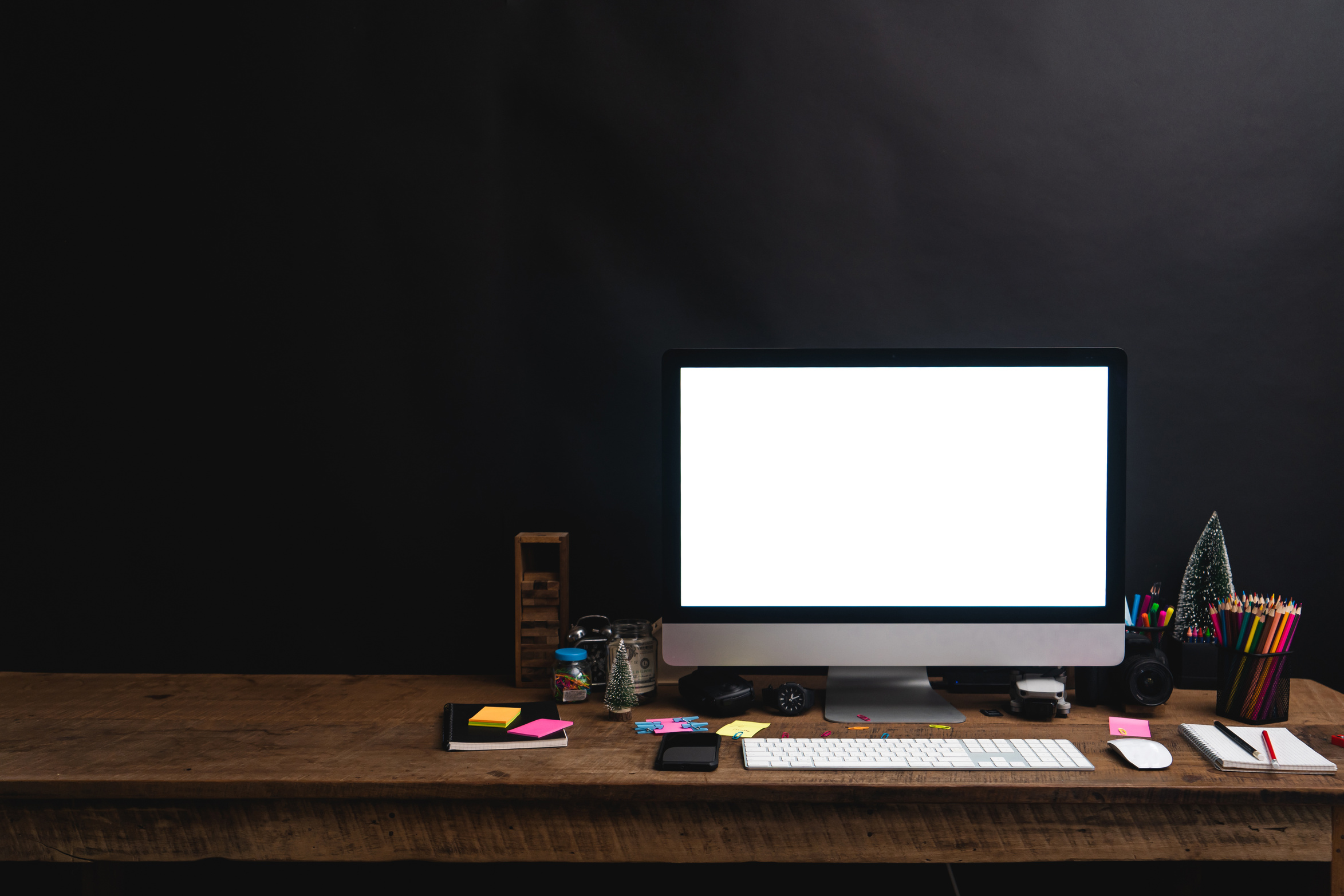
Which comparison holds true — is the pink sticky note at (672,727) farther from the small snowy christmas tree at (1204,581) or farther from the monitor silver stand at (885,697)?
the small snowy christmas tree at (1204,581)

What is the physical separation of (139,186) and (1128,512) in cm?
208

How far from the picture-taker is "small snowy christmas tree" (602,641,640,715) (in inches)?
49.7

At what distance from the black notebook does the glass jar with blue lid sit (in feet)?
0.22

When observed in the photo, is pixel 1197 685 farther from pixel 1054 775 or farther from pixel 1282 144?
pixel 1282 144

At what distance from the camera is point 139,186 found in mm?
1566

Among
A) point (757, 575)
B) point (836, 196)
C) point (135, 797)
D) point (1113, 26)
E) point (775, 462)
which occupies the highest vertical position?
point (1113, 26)

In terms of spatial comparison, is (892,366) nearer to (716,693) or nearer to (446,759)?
(716,693)

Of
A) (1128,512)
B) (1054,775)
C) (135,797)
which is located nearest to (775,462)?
(1054,775)

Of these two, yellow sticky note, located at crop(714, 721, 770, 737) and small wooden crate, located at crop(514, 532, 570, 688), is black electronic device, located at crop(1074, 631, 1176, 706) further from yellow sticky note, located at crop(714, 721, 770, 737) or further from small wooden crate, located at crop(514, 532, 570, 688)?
small wooden crate, located at crop(514, 532, 570, 688)

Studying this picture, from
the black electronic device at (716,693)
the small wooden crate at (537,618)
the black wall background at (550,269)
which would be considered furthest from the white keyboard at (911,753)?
the black wall background at (550,269)

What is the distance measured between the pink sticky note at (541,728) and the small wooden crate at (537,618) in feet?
0.71

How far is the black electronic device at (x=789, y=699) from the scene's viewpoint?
4.23 ft

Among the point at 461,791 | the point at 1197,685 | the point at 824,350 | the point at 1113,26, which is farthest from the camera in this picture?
the point at 1113,26

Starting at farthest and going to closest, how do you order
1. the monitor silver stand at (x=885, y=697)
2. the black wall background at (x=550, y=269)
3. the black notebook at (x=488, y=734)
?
the black wall background at (x=550, y=269) → the monitor silver stand at (x=885, y=697) → the black notebook at (x=488, y=734)
